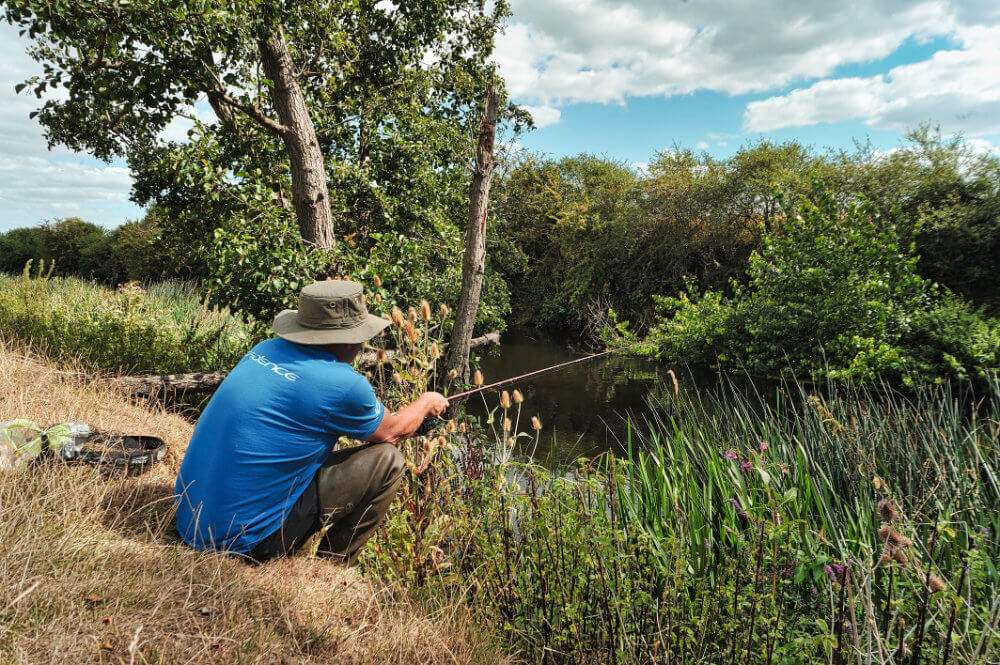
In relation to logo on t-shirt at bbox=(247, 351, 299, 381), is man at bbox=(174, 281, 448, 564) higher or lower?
lower

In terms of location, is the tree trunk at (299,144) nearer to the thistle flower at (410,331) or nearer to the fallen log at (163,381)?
the fallen log at (163,381)

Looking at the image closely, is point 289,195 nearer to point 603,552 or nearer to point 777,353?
point 603,552

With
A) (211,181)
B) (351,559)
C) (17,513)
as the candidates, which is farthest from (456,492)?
(211,181)

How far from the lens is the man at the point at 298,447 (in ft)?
7.16

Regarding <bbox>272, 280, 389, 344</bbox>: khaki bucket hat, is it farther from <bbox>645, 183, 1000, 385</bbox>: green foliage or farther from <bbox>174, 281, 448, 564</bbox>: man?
<bbox>645, 183, 1000, 385</bbox>: green foliage

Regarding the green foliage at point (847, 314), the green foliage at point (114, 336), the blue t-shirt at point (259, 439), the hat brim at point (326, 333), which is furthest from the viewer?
the green foliage at point (847, 314)

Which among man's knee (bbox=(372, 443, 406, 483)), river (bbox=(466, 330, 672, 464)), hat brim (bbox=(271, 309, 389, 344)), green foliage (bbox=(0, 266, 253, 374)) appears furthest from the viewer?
river (bbox=(466, 330, 672, 464))

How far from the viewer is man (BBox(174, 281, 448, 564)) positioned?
7.16 feet

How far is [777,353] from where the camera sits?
9211mm

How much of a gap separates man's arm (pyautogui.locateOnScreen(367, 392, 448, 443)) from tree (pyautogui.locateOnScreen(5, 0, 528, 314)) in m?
2.74

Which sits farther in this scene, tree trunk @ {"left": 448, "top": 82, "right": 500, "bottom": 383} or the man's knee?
tree trunk @ {"left": 448, "top": 82, "right": 500, "bottom": 383}

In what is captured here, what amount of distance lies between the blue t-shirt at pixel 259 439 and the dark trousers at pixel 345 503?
9cm

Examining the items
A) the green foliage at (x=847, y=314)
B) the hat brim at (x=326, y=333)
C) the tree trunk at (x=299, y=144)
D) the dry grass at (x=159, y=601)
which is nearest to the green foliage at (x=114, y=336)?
the tree trunk at (x=299, y=144)

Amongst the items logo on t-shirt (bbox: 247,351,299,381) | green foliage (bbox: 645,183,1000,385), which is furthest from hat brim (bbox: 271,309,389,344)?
green foliage (bbox: 645,183,1000,385)
